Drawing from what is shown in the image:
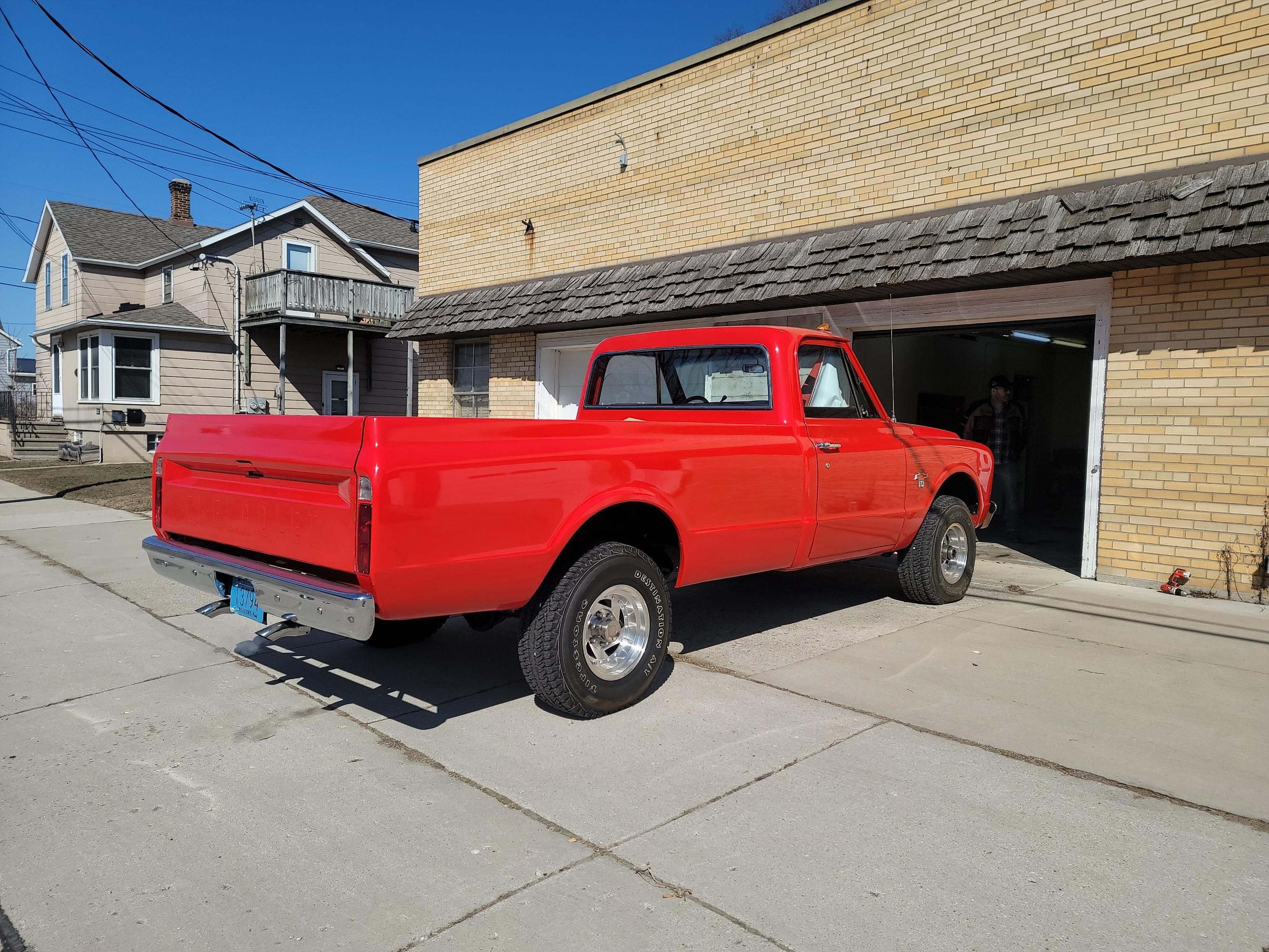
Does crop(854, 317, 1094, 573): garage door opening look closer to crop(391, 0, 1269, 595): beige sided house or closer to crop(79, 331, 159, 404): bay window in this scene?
crop(391, 0, 1269, 595): beige sided house

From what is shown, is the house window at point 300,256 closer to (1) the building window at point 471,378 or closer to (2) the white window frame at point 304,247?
(2) the white window frame at point 304,247

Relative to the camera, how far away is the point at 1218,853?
10.3 feet

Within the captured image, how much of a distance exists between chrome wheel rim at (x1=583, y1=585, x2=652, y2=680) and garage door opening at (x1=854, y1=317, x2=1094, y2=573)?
22.9 ft

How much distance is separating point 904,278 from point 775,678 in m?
4.55

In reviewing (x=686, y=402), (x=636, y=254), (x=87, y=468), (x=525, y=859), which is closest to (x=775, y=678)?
(x=686, y=402)

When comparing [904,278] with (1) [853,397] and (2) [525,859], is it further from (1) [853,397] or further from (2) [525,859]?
(2) [525,859]

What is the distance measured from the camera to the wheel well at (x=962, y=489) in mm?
7234

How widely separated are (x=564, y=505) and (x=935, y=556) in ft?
12.5

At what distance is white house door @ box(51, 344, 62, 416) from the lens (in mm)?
24891

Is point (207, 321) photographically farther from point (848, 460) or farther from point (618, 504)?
point (618, 504)

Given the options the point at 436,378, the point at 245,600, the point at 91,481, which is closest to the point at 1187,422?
the point at 245,600

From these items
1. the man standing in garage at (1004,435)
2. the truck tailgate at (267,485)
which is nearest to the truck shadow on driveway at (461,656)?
the truck tailgate at (267,485)

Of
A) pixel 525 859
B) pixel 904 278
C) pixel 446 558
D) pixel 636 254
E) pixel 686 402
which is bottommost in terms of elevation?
pixel 525 859

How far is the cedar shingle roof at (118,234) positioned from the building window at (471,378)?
14298 mm
